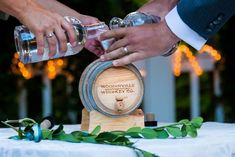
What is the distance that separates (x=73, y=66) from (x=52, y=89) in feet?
0.94

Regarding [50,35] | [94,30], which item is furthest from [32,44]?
[94,30]

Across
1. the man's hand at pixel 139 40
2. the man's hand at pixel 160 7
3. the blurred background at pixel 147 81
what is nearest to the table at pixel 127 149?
the man's hand at pixel 139 40

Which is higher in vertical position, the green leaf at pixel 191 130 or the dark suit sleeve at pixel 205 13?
the dark suit sleeve at pixel 205 13

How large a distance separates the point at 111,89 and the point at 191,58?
2.87 meters

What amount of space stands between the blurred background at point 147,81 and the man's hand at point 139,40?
212cm

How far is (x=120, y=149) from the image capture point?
1.80 meters

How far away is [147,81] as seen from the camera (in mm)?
5129

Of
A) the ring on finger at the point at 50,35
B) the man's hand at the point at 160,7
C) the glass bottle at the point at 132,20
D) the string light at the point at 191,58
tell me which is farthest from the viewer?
the string light at the point at 191,58

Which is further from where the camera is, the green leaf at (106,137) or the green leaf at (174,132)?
the green leaf at (174,132)

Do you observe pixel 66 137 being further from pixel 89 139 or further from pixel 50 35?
pixel 50 35

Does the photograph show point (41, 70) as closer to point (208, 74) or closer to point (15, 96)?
point (15, 96)

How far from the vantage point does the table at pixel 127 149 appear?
179cm

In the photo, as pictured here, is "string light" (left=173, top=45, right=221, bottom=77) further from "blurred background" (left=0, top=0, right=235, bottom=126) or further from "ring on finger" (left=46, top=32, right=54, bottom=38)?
"ring on finger" (left=46, top=32, right=54, bottom=38)

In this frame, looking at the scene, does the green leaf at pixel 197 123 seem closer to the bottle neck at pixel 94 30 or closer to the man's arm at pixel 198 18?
the man's arm at pixel 198 18
